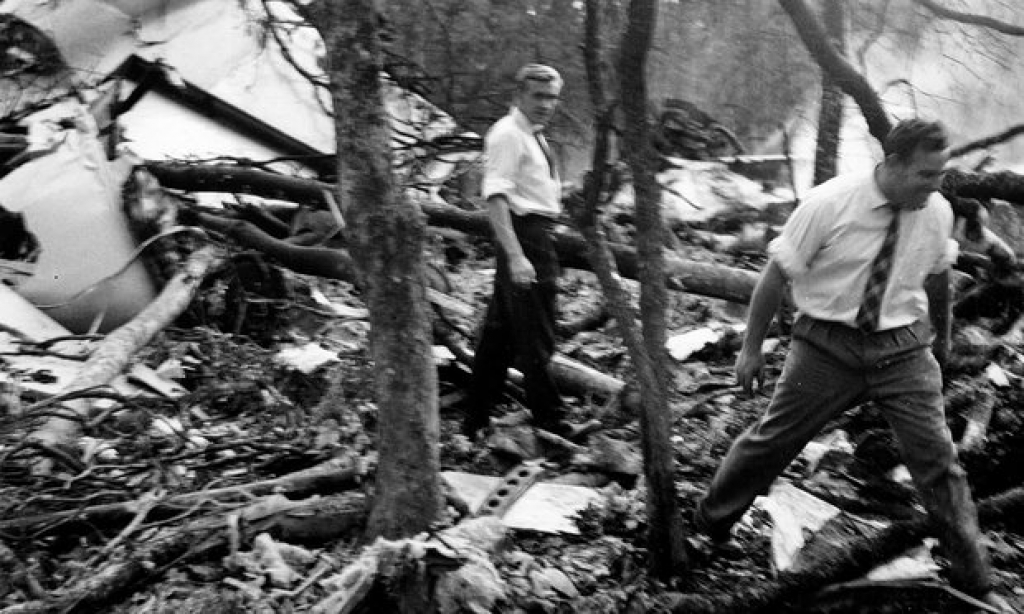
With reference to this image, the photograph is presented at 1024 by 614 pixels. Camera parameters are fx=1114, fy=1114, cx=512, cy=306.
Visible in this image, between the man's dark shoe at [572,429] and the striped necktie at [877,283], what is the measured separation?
1.74m

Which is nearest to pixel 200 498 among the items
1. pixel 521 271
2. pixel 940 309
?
pixel 521 271

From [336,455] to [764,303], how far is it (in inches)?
74.4

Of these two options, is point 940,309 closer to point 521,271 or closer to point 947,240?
point 947,240

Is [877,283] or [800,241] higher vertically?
[800,241]

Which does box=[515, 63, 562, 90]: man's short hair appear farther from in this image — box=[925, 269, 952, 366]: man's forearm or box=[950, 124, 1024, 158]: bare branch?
box=[950, 124, 1024, 158]: bare branch

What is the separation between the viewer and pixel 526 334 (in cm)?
495

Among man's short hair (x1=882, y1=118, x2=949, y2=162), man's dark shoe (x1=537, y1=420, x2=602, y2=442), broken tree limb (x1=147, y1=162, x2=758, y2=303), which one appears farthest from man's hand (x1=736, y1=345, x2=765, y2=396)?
broken tree limb (x1=147, y1=162, x2=758, y2=303)

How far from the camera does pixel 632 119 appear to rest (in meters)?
3.51

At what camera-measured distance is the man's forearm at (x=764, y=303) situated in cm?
348

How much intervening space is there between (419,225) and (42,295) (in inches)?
155

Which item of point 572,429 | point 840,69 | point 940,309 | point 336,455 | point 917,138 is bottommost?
point 572,429

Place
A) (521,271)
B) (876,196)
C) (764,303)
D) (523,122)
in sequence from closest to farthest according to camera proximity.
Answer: (876,196) → (764,303) → (521,271) → (523,122)

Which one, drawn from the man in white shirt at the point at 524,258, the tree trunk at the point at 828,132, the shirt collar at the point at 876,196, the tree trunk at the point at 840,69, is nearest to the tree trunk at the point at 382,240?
the man in white shirt at the point at 524,258

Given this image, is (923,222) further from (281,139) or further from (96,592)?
(281,139)
